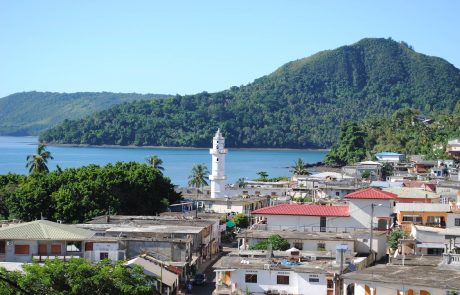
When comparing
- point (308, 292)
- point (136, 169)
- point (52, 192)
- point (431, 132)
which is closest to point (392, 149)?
point (431, 132)

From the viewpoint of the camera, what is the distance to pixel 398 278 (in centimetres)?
2550

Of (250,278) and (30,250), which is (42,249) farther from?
(250,278)

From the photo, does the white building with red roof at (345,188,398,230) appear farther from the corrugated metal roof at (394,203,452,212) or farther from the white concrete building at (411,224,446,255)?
the white concrete building at (411,224,446,255)

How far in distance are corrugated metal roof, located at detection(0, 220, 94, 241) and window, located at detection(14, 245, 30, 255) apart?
1.30ft

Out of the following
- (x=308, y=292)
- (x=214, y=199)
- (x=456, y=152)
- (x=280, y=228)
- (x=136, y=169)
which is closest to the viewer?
(x=308, y=292)

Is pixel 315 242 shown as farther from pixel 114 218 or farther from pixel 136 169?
pixel 136 169

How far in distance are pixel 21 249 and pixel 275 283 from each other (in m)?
10.4

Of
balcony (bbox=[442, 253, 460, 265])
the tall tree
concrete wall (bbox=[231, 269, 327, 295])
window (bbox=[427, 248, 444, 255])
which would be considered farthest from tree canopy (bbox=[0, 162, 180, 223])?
the tall tree

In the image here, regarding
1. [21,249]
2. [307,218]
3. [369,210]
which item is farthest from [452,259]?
[21,249]

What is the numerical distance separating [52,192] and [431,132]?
86.4m

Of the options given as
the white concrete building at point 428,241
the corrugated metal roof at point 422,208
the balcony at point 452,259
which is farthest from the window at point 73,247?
the corrugated metal roof at point 422,208

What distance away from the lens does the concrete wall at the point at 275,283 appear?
98.3ft

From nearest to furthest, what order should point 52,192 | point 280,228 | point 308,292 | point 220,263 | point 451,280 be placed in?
point 451,280
point 308,292
point 220,263
point 280,228
point 52,192

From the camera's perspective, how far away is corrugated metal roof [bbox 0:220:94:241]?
3278cm
